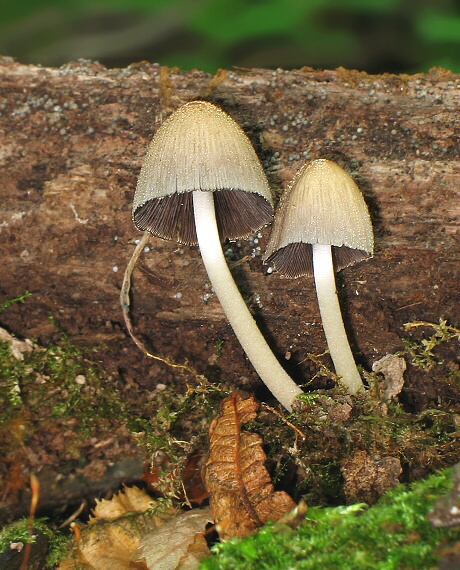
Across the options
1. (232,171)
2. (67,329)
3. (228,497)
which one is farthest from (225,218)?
(228,497)

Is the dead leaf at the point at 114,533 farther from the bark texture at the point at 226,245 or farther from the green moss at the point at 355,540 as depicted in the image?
the green moss at the point at 355,540

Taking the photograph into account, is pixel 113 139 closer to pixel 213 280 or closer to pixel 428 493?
pixel 213 280

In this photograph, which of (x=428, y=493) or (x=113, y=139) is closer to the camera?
(x=428, y=493)

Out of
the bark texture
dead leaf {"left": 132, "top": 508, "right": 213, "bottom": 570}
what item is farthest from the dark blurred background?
dead leaf {"left": 132, "top": 508, "right": 213, "bottom": 570}

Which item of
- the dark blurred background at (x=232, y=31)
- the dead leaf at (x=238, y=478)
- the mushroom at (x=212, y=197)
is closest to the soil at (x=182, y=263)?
the mushroom at (x=212, y=197)

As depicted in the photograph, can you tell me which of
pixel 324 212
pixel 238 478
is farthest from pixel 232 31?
pixel 238 478

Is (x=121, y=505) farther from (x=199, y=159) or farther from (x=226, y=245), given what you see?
(x=199, y=159)

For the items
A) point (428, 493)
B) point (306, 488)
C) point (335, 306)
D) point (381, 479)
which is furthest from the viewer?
point (335, 306)
